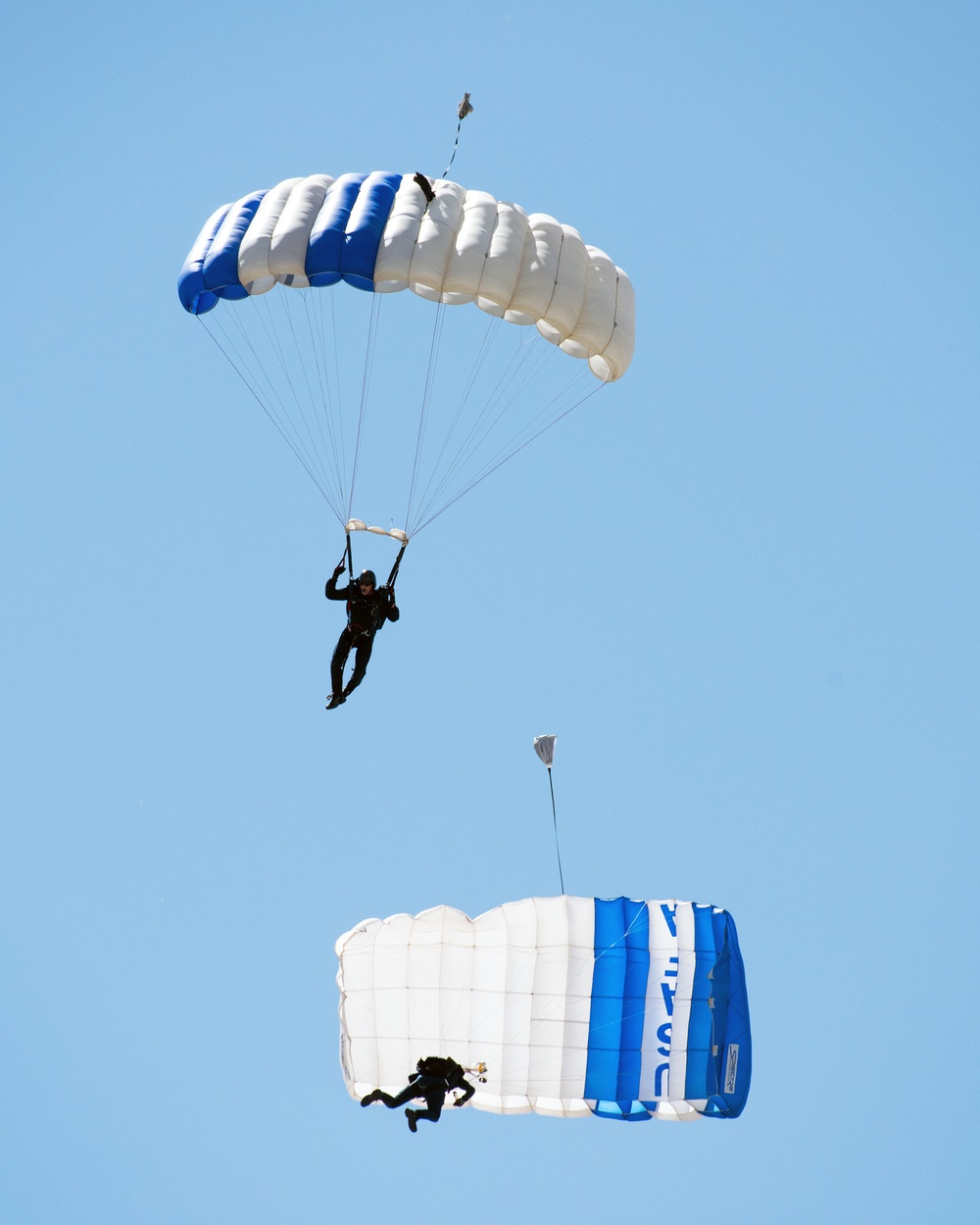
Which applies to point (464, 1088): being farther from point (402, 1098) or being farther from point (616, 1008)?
point (616, 1008)

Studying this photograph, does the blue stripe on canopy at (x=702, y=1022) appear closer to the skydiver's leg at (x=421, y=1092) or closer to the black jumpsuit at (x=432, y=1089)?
the black jumpsuit at (x=432, y=1089)

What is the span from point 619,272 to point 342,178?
282 centimetres

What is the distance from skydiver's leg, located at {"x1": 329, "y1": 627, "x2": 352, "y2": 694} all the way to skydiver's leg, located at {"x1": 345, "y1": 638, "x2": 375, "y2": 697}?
0.10 meters

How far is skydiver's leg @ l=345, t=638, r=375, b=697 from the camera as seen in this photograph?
16.9 metres

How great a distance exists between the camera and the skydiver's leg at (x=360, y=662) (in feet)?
55.3

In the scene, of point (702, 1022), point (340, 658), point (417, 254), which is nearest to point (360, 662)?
point (340, 658)

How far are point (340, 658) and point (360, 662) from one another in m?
0.19

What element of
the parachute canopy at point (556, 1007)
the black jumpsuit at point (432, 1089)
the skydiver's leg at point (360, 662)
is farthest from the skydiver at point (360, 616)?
the black jumpsuit at point (432, 1089)

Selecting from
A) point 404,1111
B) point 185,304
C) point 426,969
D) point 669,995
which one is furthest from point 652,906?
point 185,304

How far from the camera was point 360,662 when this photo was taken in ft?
55.6

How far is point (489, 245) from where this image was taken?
16641 millimetres

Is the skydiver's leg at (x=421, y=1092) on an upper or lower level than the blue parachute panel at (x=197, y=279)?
lower

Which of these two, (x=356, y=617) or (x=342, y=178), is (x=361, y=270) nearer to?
(x=342, y=178)

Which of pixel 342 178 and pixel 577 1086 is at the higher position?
pixel 342 178
